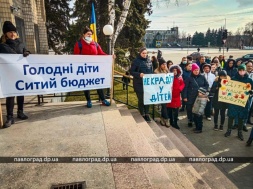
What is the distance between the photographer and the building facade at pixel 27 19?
7523mm

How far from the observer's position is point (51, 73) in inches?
175

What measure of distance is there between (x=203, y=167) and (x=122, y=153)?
178cm

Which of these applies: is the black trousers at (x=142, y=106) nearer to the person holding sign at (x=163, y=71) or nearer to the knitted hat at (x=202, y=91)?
the person holding sign at (x=163, y=71)

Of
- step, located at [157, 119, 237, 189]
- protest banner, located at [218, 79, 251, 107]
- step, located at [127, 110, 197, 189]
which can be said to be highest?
protest banner, located at [218, 79, 251, 107]

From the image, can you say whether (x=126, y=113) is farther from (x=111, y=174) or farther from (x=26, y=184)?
(x=26, y=184)

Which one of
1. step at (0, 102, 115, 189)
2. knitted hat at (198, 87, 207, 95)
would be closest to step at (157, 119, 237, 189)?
knitted hat at (198, 87, 207, 95)

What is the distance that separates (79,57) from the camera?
4.68 metres

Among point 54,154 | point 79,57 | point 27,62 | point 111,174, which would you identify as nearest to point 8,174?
point 54,154

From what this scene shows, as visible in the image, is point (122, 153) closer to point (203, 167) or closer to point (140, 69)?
point (203, 167)

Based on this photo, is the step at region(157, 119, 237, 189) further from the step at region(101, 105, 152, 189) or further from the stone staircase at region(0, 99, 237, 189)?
the step at region(101, 105, 152, 189)

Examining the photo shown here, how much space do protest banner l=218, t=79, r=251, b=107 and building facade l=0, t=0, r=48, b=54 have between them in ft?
25.3

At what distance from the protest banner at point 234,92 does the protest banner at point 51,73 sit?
3.10 m

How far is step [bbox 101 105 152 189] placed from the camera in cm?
250

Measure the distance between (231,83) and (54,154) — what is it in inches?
186
